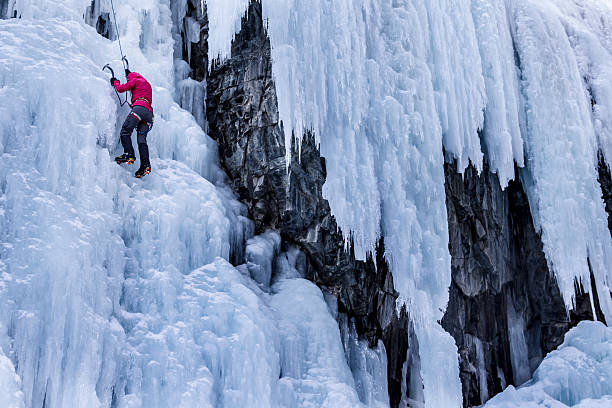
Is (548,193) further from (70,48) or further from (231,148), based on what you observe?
A: (70,48)

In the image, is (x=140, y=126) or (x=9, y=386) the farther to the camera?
(x=140, y=126)

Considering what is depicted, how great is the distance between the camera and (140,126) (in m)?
6.71

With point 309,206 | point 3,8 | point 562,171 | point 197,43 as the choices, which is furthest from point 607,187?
point 3,8

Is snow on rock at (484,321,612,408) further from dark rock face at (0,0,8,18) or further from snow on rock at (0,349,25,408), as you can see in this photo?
dark rock face at (0,0,8,18)

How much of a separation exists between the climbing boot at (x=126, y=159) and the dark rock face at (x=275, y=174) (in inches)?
80.4

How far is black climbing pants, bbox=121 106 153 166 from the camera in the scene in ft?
21.7

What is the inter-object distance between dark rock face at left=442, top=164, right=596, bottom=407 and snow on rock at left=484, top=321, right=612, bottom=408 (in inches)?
66.1

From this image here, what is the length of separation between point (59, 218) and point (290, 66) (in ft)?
12.5

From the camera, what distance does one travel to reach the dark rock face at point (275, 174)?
8.15 m

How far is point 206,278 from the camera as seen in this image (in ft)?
21.6

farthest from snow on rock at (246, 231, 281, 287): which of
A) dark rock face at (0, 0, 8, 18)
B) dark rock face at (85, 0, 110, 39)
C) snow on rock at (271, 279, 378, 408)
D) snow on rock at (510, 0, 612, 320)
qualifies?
snow on rock at (510, 0, 612, 320)

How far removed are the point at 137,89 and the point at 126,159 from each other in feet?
2.97

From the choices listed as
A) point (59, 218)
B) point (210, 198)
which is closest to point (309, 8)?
point (210, 198)

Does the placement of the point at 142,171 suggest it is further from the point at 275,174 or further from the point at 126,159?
the point at 275,174
